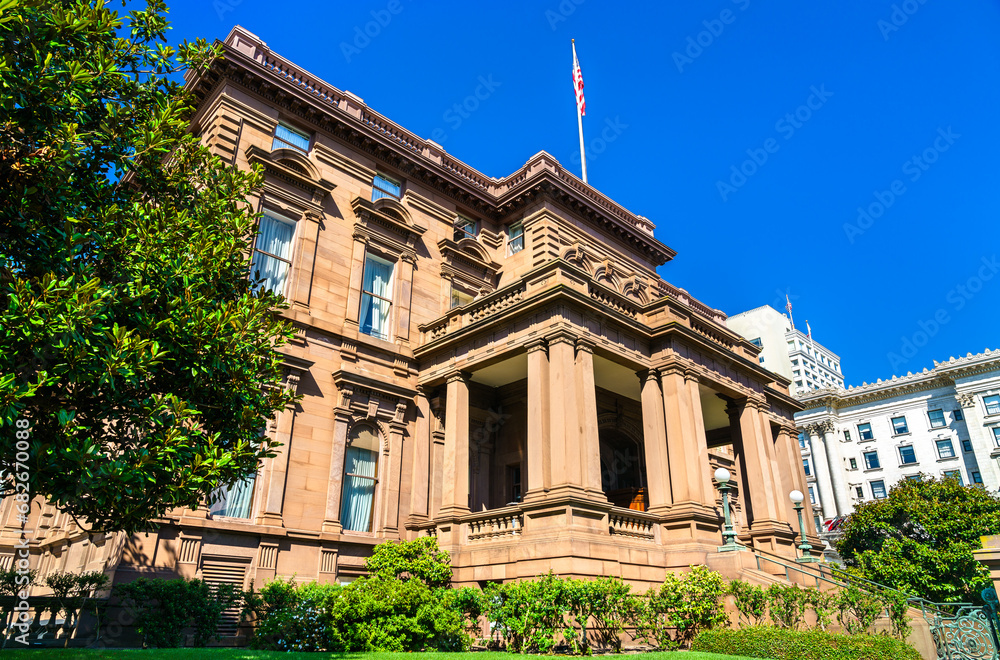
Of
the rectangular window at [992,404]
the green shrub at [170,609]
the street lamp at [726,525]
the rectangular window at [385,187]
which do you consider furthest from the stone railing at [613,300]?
the rectangular window at [992,404]

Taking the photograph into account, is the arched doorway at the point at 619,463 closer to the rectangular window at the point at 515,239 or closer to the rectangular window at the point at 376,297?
the rectangular window at the point at 515,239

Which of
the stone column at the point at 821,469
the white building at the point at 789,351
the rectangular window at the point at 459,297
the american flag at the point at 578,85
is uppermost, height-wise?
the white building at the point at 789,351

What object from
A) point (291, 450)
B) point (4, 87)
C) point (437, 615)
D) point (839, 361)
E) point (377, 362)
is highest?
point (839, 361)

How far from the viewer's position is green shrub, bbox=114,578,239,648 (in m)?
13.2

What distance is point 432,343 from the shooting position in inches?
874

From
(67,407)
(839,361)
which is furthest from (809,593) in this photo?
(839,361)

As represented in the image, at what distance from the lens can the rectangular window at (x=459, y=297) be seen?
25.9 m

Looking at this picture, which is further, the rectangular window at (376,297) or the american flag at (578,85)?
the american flag at (578,85)

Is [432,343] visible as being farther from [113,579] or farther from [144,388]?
[144,388]

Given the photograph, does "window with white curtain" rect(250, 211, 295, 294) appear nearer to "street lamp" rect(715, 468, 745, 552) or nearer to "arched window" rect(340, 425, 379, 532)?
"arched window" rect(340, 425, 379, 532)

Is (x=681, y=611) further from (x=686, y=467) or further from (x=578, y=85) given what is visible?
(x=578, y=85)

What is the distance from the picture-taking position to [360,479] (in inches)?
808

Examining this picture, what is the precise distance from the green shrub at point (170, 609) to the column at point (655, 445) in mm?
12286

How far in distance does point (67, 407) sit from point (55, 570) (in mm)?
14733
